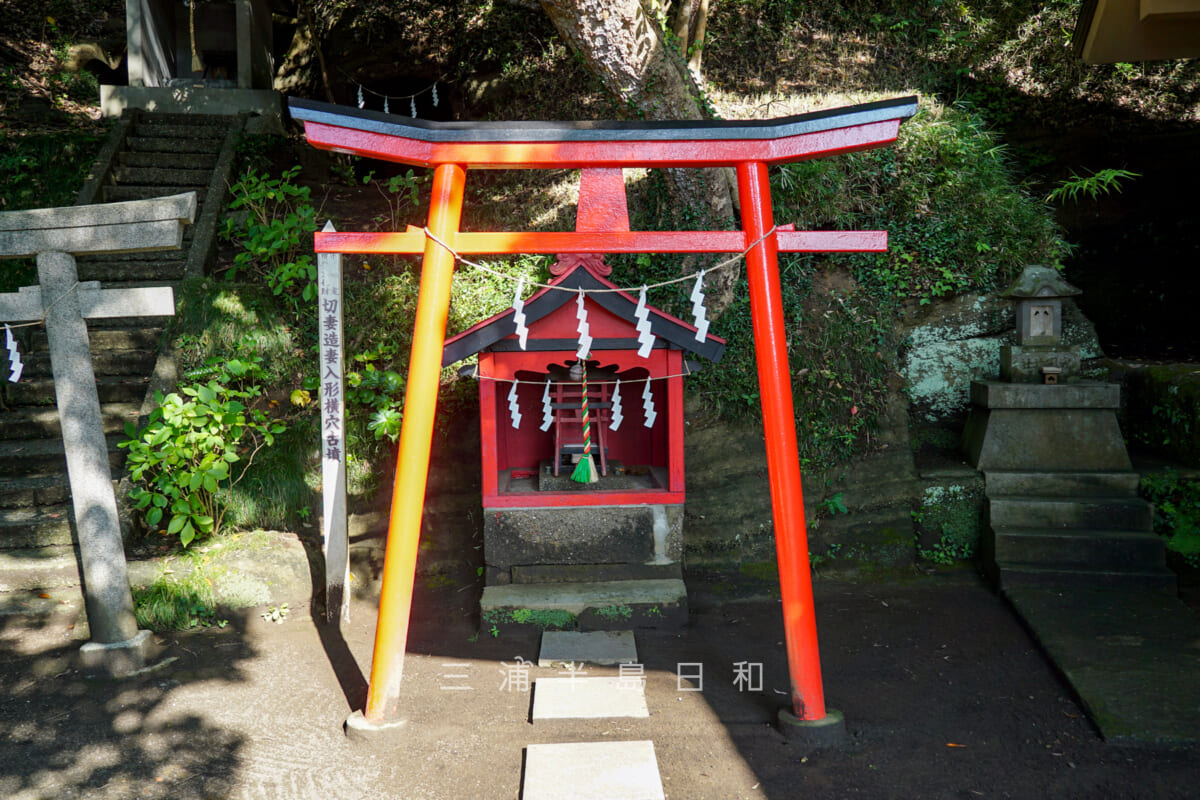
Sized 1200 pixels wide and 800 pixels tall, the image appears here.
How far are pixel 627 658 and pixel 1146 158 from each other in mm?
9212

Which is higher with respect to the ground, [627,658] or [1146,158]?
[1146,158]

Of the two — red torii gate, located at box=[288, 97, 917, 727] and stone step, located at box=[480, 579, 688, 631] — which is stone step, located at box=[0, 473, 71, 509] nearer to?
stone step, located at box=[480, 579, 688, 631]

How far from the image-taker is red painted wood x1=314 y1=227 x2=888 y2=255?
404cm

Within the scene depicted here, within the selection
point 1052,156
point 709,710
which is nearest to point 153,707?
point 709,710

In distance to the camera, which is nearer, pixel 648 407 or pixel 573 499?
pixel 573 499

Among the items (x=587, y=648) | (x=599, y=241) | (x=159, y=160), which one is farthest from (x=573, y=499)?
(x=159, y=160)

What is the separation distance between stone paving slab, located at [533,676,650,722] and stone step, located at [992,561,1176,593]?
303 centimetres

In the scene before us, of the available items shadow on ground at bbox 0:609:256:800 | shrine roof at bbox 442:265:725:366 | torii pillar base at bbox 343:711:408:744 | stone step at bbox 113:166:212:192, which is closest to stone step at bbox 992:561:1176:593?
shrine roof at bbox 442:265:725:366

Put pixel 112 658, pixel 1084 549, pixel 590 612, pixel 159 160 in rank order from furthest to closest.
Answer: pixel 159 160 < pixel 1084 549 < pixel 590 612 < pixel 112 658

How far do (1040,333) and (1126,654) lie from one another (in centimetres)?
290

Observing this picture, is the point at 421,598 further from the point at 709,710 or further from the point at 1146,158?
the point at 1146,158

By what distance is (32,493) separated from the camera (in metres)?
5.98

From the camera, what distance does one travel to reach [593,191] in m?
4.19

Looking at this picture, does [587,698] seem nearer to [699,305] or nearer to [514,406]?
[514,406]
